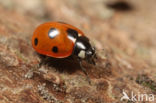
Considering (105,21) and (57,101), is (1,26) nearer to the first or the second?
(57,101)

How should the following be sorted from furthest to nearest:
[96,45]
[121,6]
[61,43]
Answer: [121,6] → [96,45] → [61,43]

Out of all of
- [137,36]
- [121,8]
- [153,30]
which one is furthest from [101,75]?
[121,8]

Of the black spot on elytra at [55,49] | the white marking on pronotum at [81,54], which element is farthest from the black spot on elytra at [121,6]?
the black spot on elytra at [55,49]

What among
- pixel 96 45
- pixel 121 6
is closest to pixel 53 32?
pixel 96 45

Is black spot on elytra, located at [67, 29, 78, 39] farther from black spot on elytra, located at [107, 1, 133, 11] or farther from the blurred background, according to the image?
black spot on elytra, located at [107, 1, 133, 11]

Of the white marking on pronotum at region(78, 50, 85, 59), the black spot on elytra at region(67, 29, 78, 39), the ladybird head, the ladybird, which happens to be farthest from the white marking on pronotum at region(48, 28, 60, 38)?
the white marking on pronotum at region(78, 50, 85, 59)

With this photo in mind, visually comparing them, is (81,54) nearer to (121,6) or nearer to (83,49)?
(83,49)

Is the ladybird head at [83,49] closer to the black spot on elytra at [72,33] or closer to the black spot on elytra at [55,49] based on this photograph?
the black spot on elytra at [72,33]
